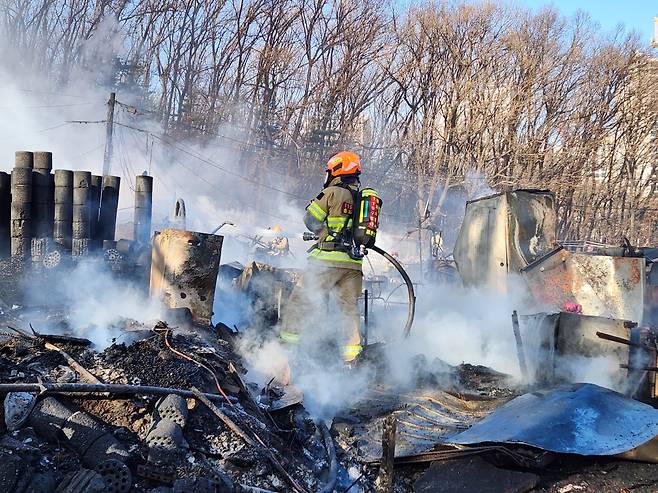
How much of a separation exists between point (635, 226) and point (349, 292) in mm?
27451

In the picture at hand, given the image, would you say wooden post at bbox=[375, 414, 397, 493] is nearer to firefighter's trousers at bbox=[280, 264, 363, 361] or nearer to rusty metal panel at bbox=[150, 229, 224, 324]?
firefighter's trousers at bbox=[280, 264, 363, 361]

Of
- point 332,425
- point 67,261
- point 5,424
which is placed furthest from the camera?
point 67,261

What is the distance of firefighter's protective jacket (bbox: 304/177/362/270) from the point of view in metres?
5.83

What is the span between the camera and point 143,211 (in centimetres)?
1055

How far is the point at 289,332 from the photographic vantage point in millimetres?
5781

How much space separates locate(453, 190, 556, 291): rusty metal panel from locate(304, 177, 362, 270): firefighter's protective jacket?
3.74 meters

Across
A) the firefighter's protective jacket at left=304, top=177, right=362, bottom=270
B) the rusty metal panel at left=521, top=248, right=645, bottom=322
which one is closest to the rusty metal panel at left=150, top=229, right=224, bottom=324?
the firefighter's protective jacket at left=304, top=177, right=362, bottom=270

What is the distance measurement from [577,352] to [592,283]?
2538 millimetres

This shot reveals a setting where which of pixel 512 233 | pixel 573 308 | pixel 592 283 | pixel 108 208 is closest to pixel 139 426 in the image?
pixel 573 308

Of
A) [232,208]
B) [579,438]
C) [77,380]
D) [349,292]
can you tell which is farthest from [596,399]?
[232,208]

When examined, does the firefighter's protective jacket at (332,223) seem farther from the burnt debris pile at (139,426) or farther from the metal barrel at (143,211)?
the metal barrel at (143,211)

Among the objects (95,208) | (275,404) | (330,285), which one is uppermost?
(95,208)

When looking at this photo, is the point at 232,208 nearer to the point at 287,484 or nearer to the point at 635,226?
the point at 635,226

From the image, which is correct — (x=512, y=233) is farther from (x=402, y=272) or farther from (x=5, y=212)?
(x=5, y=212)
